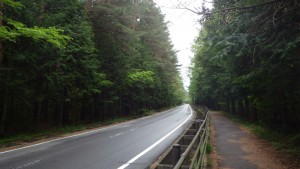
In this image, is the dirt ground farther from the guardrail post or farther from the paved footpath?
the guardrail post

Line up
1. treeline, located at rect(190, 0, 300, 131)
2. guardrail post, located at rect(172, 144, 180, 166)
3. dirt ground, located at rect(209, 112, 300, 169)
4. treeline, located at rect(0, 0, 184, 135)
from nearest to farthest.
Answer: guardrail post, located at rect(172, 144, 180, 166) → treeline, located at rect(190, 0, 300, 131) → dirt ground, located at rect(209, 112, 300, 169) → treeline, located at rect(0, 0, 184, 135)

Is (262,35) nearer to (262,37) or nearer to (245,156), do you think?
(262,37)

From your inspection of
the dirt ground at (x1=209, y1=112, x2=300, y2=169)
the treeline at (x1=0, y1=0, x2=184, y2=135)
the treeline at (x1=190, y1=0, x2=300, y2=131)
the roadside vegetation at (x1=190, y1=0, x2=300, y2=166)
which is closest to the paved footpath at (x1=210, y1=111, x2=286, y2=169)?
the dirt ground at (x1=209, y1=112, x2=300, y2=169)

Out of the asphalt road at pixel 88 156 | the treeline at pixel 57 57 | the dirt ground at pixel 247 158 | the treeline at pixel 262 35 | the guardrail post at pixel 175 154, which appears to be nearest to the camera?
the guardrail post at pixel 175 154

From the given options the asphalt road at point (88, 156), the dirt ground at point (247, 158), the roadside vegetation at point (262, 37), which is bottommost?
the dirt ground at point (247, 158)

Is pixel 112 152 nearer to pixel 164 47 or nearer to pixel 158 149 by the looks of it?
pixel 158 149

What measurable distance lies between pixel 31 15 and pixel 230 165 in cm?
1434

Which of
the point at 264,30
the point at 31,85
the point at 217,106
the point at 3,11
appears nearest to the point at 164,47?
the point at 217,106

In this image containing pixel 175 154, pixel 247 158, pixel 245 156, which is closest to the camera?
pixel 175 154

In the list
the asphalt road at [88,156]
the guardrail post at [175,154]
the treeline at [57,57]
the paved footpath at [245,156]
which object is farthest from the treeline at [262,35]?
the treeline at [57,57]

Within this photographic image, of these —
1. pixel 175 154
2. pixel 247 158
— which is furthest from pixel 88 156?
pixel 247 158

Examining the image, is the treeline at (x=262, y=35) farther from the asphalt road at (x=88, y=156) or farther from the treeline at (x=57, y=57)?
the treeline at (x=57, y=57)

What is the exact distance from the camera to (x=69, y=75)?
1889 centimetres

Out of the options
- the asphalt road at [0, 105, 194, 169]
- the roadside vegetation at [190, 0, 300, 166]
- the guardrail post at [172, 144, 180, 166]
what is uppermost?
the roadside vegetation at [190, 0, 300, 166]
